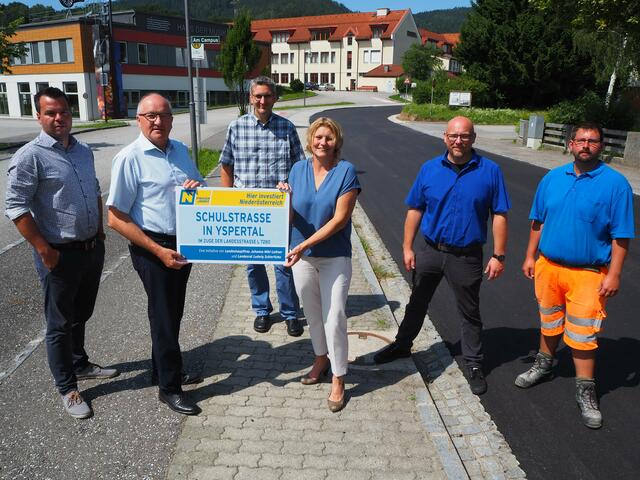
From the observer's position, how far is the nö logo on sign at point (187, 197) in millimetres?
3412

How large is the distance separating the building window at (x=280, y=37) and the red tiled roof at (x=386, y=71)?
19.4 metres

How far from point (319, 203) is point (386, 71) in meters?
93.3

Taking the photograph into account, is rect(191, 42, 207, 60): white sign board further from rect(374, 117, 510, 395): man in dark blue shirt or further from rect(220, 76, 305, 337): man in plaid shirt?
rect(374, 117, 510, 395): man in dark blue shirt

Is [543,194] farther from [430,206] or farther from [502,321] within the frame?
[502,321]

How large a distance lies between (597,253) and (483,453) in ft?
5.03

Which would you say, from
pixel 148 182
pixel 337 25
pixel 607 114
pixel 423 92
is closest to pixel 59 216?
pixel 148 182

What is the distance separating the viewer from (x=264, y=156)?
4812 mm

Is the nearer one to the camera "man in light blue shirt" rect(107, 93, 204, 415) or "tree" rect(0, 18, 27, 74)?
"man in light blue shirt" rect(107, 93, 204, 415)

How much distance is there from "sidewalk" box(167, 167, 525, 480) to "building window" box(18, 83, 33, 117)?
5141 cm

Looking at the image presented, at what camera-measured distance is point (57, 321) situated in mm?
3574

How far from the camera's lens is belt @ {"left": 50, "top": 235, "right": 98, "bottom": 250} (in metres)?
3.52

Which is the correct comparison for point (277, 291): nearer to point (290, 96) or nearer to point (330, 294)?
point (330, 294)

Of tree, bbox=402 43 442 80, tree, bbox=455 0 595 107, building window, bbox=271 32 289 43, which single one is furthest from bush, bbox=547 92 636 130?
building window, bbox=271 32 289 43

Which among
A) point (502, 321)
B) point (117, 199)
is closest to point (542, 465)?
point (502, 321)
